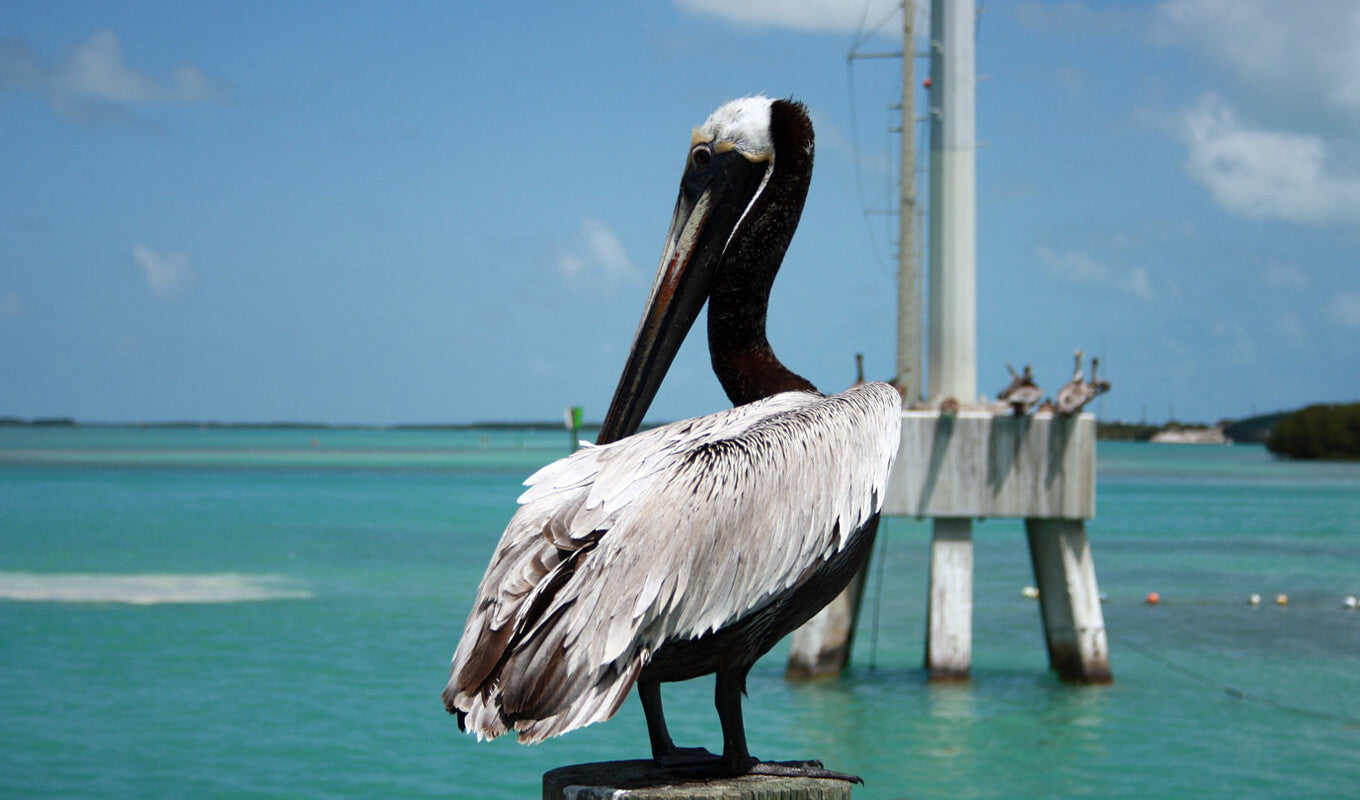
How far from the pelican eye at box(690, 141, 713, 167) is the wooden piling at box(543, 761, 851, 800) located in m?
1.53

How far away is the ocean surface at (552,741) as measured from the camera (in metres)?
12.4

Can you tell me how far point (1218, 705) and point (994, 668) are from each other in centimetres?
247

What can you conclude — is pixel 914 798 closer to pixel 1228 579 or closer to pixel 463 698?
pixel 463 698

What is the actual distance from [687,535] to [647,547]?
10cm

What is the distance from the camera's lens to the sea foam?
22516 millimetres

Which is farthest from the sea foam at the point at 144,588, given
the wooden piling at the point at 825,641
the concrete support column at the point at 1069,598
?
the concrete support column at the point at 1069,598

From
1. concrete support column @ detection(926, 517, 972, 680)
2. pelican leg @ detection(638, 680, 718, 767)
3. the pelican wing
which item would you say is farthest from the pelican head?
concrete support column @ detection(926, 517, 972, 680)

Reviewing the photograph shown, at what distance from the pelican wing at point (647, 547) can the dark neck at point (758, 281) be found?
0.28 m

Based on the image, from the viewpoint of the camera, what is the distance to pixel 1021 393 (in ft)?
37.4

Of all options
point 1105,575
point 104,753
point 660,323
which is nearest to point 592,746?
point 104,753

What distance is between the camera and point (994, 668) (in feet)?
52.7

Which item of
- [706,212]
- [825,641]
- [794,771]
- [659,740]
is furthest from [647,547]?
[825,641]

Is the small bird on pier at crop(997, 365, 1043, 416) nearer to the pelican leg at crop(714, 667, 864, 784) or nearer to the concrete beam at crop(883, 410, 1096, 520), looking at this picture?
the concrete beam at crop(883, 410, 1096, 520)

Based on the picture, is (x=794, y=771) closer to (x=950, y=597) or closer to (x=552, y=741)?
(x=950, y=597)
